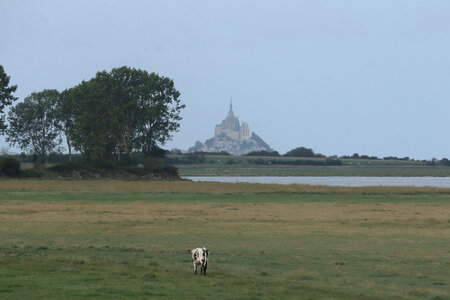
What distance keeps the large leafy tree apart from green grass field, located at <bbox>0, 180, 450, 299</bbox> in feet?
200

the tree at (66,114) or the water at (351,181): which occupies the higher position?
the tree at (66,114)

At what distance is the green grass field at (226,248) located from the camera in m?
17.8

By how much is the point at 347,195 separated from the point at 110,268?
A: 49.6m

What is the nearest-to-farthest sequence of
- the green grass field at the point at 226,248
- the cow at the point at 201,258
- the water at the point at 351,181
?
the green grass field at the point at 226,248 < the cow at the point at 201,258 < the water at the point at 351,181

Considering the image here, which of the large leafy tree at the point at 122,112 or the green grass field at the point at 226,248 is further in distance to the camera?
the large leafy tree at the point at 122,112

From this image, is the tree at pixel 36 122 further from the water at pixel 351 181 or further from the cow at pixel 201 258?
the cow at pixel 201 258

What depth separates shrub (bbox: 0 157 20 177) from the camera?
307 ft

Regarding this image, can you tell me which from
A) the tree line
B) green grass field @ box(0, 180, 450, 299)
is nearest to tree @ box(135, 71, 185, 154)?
the tree line

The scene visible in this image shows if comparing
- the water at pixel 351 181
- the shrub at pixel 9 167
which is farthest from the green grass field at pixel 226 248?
the water at pixel 351 181

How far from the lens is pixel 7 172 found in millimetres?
94125

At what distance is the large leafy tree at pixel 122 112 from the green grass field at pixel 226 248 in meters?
60.8

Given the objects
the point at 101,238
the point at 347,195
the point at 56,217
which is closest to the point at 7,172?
the point at 347,195

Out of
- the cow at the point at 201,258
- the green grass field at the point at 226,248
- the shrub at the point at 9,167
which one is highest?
the shrub at the point at 9,167

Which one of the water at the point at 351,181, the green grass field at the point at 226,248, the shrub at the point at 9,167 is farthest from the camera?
the water at the point at 351,181
